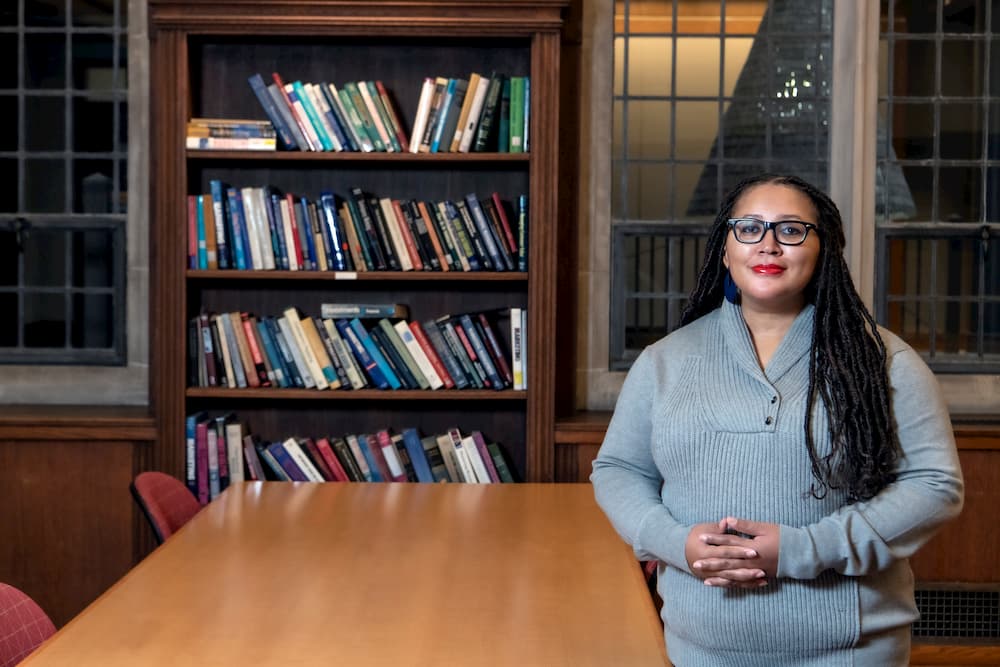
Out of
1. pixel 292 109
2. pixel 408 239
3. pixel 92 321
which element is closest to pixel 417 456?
pixel 408 239

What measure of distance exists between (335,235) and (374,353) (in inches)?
18.1

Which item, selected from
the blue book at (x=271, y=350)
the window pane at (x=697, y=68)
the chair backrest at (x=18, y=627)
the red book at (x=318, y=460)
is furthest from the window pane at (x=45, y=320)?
the chair backrest at (x=18, y=627)

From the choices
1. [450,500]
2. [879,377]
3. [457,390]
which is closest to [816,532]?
[879,377]

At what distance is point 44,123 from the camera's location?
493 centimetres

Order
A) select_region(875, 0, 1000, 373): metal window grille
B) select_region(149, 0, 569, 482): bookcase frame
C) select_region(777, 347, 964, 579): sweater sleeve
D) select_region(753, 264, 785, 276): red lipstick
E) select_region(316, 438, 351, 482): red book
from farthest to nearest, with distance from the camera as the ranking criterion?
1. select_region(875, 0, 1000, 373): metal window grille
2. select_region(316, 438, 351, 482): red book
3. select_region(149, 0, 569, 482): bookcase frame
4. select_region(753, 264, 785, 276): red lipstick
5. select_region(777, 347, 964, 579): sweater sleeve

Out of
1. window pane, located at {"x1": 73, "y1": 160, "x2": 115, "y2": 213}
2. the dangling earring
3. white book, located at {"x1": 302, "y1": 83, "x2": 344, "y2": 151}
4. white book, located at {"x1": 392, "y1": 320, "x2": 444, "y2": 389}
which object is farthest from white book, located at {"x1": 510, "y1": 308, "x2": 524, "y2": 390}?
the dangling earring

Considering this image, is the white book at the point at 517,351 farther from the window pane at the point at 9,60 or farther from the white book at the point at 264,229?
the window pane at the point at 9,60

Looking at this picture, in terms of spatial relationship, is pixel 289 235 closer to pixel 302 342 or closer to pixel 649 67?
pixel 302 342

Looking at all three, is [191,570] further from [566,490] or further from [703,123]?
[703,123]

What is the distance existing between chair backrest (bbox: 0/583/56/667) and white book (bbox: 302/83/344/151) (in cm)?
250

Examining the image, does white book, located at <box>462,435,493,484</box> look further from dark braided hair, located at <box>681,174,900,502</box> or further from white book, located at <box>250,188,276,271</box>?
dark braided hair, located at <box>681,174,900,502</box>

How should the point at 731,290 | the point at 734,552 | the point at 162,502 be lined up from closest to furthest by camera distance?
the point at 734,552
the point at 731,290
the point at 162,502

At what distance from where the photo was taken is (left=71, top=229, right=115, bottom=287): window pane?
194 inches

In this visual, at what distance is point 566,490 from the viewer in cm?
387
